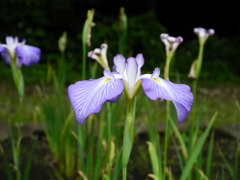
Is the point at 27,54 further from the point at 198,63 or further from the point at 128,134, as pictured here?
the point at 128,134

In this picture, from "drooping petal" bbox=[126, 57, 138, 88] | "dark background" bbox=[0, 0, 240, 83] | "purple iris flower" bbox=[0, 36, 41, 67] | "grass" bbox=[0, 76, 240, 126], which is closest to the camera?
"drooping petal" bbox=[126, 57, 138, 88]

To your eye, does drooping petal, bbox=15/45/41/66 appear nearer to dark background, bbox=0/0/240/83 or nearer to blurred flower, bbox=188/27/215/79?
blurred flower, bbox=188/27/215/79

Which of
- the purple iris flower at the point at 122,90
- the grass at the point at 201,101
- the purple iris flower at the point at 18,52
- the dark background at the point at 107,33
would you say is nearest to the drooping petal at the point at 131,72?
the purple iris flower at the point at 122,90

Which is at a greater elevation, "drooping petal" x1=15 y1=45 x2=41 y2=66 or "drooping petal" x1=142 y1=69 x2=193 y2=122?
"drooping petal" x1=15 y1=45 x2=41 y2=66

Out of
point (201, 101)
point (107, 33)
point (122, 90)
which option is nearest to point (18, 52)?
point (122, 90)

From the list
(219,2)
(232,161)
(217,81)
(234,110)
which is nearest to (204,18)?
(219,2)

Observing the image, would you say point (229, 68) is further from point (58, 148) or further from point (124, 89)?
point (124, 89)

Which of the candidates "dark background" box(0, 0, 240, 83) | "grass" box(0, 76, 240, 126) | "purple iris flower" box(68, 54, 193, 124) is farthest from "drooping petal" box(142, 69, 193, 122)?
"dark background" box(0, 0, 240, 83)

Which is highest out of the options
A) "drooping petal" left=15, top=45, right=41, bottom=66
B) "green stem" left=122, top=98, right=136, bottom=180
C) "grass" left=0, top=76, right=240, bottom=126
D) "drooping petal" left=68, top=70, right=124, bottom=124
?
"drooping petal" left=15, top=45, right=41, bottom=66
